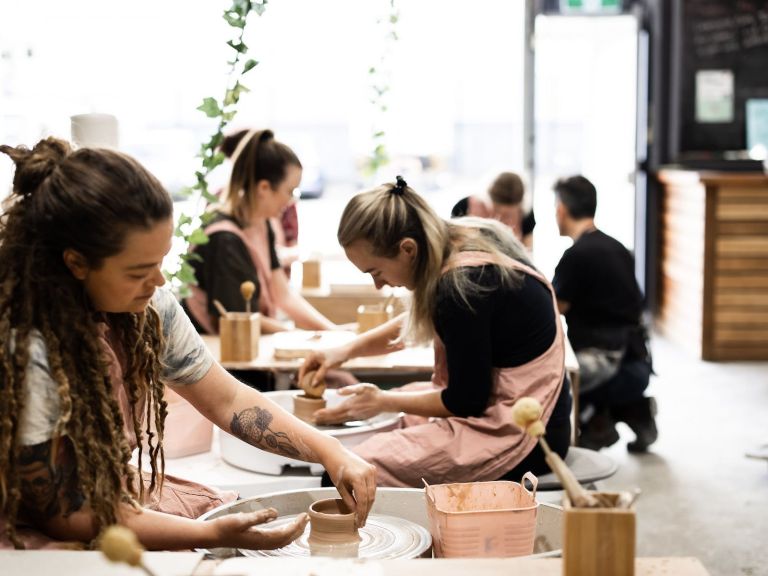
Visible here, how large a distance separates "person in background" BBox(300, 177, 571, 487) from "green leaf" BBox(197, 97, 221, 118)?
1.93 feet

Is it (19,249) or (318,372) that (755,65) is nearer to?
(318,372)

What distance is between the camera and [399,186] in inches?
102

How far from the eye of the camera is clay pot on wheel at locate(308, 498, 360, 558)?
5.70ft

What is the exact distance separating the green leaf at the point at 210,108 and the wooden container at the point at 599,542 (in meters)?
1.97

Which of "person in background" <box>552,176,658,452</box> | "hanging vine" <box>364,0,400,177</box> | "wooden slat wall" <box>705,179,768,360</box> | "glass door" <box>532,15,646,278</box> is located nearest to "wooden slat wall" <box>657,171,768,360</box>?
"wooden slat wall" <box>705,179,768,360</box>

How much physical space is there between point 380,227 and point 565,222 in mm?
2151

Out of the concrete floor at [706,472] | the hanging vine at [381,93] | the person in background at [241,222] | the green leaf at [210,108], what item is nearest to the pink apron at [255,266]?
the person in background at [241,222]

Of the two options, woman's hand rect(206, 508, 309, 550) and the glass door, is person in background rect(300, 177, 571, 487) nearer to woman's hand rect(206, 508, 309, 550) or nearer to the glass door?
woman's hand rect(206, 508, 309, 550)

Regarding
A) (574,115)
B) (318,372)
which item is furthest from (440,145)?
(318,372)

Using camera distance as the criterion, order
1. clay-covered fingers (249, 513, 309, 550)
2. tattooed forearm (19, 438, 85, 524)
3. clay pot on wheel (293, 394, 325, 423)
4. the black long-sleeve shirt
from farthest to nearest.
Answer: clay pot on wheel (293, 394, 325, 423)
the black long-sleeve shirt
clay-covered fingers (249, 513, 309, 550)
tattooed forearm (19, 438, 85, 524)

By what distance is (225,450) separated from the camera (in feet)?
8.68

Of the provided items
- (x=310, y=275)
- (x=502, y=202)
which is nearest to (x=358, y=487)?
(x=310, y=275)

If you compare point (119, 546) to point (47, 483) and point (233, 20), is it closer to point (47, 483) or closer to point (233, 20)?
point (47, 483)

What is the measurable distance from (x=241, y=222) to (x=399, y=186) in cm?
127
